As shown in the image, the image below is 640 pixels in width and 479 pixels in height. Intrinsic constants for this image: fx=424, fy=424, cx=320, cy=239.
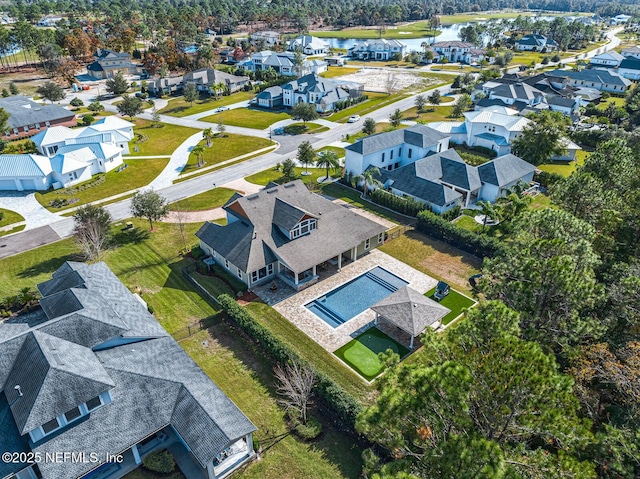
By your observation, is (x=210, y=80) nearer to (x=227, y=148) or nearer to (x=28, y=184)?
(x=227, y=148)

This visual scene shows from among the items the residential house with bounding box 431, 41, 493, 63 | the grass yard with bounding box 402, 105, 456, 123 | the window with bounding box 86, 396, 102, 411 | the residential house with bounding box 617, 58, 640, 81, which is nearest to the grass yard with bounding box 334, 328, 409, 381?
the window with bounding box 86, 396, 102, 411

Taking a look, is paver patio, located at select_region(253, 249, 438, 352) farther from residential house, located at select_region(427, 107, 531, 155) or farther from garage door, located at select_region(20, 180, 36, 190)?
garage door, located at select_region(20, 180, 36, 190)

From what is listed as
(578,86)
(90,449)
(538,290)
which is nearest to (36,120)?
(90,449)

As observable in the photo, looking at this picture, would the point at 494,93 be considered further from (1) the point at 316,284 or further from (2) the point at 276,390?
(2) the point at 276,390

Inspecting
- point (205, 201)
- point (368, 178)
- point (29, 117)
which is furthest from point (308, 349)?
point (29, 117)

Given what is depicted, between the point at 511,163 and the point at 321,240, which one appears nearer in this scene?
the point at 321,240

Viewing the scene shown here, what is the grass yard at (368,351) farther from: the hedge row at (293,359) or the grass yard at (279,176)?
the grass yard at (279,176)
